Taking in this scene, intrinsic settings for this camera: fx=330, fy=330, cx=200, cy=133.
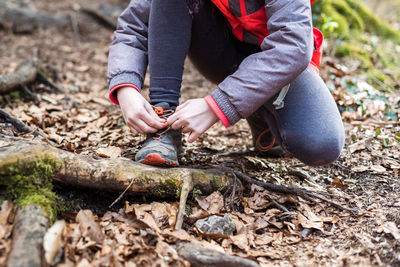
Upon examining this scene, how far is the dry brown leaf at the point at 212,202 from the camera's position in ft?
6.38

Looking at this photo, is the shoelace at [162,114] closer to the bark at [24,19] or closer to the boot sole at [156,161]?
the boot sole at [156,161]

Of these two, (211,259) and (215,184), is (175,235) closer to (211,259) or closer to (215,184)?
(211,259)

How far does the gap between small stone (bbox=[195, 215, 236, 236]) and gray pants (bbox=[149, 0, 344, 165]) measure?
2.16ft

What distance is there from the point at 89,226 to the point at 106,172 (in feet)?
0.99

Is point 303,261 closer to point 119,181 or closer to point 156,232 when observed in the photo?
point 156,232

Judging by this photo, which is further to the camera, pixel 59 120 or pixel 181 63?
pixel 59 120

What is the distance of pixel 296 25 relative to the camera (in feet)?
5.81

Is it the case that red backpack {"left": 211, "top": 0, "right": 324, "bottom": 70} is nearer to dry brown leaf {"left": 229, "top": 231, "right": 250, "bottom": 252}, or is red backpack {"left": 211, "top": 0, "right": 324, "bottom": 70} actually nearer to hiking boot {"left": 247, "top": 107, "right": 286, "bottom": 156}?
hiking boot {"left": 247, "top": 107, "right": 286, "bottom": 156}

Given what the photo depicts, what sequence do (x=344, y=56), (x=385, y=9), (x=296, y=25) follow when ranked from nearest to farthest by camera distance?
(x=296, y=25) < (x=344, y=56) < (x=385, y=9)

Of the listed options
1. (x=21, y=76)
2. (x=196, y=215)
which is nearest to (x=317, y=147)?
(x=196, y=215)

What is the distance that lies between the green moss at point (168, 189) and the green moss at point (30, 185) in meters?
0.54

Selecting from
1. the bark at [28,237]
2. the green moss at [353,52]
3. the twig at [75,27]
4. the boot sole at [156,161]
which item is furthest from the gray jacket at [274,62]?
the twig at [75,27]

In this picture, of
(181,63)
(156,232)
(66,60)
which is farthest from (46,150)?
(66,60)

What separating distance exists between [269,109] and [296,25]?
2.11ft
